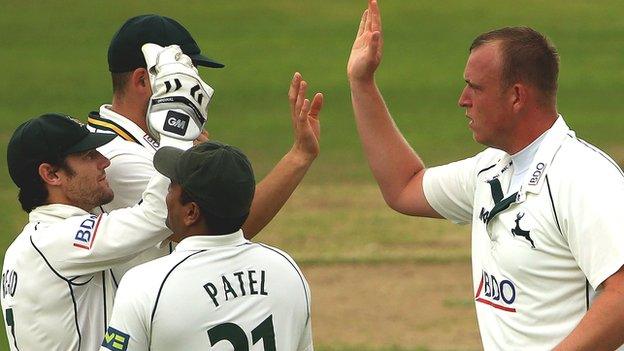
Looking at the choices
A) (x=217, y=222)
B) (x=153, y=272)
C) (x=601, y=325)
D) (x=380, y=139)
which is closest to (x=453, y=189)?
(x=380, y=139)

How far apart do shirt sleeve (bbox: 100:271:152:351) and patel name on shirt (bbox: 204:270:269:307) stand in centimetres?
20

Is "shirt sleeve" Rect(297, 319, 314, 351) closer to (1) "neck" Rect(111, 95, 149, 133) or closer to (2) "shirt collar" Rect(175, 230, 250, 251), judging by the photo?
(2) "shirt collar" Rect(175, 230, 250, 251)

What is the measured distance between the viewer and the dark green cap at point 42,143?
16.2 feet

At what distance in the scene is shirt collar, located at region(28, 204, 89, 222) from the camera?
16.2 feet

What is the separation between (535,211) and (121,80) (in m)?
1.71

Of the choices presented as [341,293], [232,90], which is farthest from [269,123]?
[341,293]

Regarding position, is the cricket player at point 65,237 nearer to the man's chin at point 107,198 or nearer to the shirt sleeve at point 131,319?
the man's chin at point 107,198

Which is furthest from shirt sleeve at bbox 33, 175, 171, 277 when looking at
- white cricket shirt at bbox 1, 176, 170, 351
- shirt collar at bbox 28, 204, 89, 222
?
shirt collar at bbox 28, 204, 89, 222

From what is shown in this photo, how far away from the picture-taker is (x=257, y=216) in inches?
213

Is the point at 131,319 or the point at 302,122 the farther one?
the point at 302,122

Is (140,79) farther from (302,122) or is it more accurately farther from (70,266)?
(70,266)

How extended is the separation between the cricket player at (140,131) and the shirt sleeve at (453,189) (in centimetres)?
49

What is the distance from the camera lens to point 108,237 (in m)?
4.75

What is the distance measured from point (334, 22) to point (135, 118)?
21.5m
